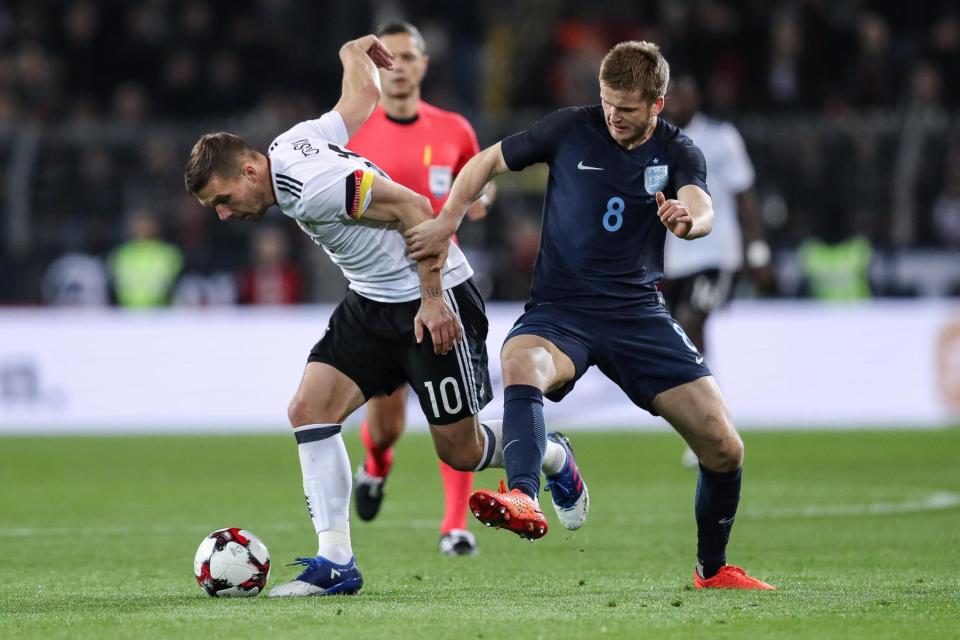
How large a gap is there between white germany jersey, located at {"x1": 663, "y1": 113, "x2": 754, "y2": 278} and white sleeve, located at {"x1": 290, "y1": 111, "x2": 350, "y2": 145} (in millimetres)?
5011

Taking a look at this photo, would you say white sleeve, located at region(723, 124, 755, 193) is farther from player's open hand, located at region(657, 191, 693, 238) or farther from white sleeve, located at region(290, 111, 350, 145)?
player's open hand, located at region(657, 191, 693, 238)

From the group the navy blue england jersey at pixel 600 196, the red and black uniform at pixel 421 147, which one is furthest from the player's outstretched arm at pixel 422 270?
the red and black uniform at pixel 421 147

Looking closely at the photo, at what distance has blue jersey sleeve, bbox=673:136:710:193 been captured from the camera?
580 cm

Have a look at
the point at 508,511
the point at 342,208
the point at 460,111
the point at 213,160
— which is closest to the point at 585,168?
the point at 342,208

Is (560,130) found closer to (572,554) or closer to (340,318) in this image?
(340,318)

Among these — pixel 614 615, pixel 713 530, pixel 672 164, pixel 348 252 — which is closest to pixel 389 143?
pixel 348 252

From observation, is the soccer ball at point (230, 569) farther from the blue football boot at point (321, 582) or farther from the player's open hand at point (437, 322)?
the player's open hand at point (437, 322)

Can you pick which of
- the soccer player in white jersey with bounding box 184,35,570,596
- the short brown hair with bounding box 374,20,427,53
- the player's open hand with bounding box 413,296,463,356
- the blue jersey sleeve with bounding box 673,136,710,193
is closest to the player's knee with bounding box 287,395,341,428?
the soccer player in white jersey with bounding box 184,35,570,596

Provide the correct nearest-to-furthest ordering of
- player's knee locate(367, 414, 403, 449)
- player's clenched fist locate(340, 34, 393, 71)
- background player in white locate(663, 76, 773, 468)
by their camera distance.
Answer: player's clenched fist locate(340, 34, 393, 71) < player's knee locate(367, 414, 403, 449) < background player in white locate(663, 76, 773, 468)

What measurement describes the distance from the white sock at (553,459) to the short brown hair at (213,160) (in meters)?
1.58

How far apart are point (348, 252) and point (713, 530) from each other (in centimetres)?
174

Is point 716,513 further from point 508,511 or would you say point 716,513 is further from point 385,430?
point 385,430

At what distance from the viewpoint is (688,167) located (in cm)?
583

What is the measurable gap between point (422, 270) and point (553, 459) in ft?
Answer: 2.89
